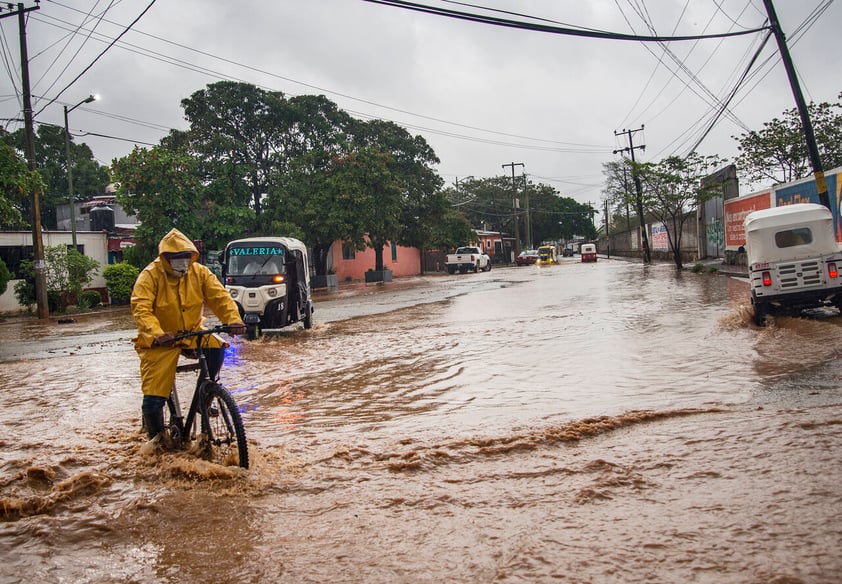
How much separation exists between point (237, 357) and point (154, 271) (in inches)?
254

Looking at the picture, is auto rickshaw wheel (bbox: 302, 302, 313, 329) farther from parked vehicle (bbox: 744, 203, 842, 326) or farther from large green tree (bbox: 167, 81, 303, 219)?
large green tree (bbox: 167, 81, 303, 219)

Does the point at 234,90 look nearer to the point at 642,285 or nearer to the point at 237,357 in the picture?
the point at 642,285

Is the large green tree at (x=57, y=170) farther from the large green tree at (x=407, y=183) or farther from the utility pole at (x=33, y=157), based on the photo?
the utility pole at (x=33, y=157)

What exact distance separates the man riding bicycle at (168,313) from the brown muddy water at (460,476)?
0.62 m

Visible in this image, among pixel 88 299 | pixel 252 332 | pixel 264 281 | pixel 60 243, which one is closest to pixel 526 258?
pixel 60 243

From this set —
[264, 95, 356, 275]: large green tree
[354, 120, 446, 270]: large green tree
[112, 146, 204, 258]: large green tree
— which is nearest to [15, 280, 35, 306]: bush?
[112, 146, 204, 258]: large green tree

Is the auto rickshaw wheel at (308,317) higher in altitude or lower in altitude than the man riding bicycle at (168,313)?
lower

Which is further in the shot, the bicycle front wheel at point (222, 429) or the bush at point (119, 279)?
→ the bush at point (119, 279)

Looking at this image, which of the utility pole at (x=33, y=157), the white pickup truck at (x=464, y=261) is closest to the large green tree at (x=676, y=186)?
the white pickup truck at (x=464, y=261)

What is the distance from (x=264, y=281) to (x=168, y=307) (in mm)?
8781

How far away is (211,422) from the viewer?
5070 mm

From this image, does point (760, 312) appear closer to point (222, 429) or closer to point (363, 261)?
point (222, 429)

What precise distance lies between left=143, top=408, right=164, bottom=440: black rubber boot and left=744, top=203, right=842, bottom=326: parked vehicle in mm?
10608

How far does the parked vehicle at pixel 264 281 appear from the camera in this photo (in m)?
13.8
